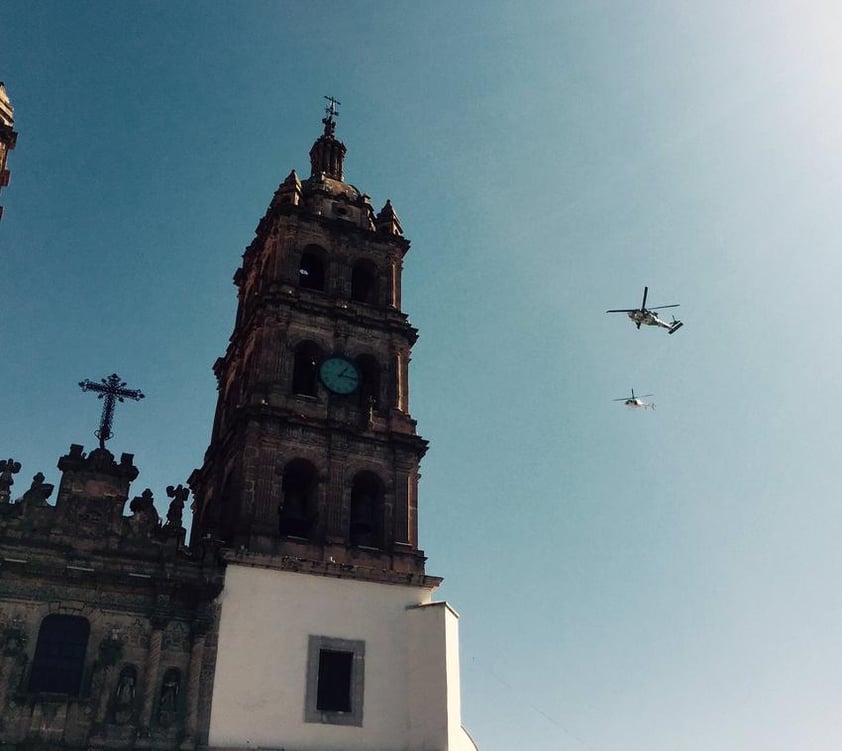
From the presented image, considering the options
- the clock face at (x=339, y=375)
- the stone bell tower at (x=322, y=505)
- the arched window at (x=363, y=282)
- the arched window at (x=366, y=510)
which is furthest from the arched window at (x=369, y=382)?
the arched window at (x=363, y=282)

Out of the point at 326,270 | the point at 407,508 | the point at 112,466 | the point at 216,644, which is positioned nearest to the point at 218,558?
the point at 216,644

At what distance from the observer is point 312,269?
34.9m

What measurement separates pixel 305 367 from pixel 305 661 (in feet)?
35.8

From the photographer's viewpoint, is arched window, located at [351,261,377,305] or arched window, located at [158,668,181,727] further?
arched window, located at [351,261,377,305]

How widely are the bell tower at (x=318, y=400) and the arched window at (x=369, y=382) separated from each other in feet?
0.16

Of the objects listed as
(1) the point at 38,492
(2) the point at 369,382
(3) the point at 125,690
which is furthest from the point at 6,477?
(2) the point at 369,382

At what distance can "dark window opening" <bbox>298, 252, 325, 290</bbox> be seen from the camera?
34594 millimetres

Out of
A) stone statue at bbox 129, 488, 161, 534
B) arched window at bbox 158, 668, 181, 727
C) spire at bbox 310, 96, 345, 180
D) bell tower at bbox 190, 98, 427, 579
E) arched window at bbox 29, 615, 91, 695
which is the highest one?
spire at bbox 310, 96, 345, 180

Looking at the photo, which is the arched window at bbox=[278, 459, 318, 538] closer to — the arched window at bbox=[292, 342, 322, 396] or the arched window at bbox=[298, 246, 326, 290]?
the arched window at bbox=[292, 342, 322, 396]

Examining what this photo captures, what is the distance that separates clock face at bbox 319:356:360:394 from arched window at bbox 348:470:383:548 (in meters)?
3.24

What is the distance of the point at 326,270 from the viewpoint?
33.8 metres

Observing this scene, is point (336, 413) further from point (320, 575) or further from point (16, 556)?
point (16, 556)

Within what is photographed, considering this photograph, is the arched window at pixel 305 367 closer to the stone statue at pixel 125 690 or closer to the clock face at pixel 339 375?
the clock face at pixel 339 375

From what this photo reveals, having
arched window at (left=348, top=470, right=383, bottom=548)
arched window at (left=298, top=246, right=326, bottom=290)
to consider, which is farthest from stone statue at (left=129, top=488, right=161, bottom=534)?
arched window at (left=298, top=246, right=326, bottom=290)
